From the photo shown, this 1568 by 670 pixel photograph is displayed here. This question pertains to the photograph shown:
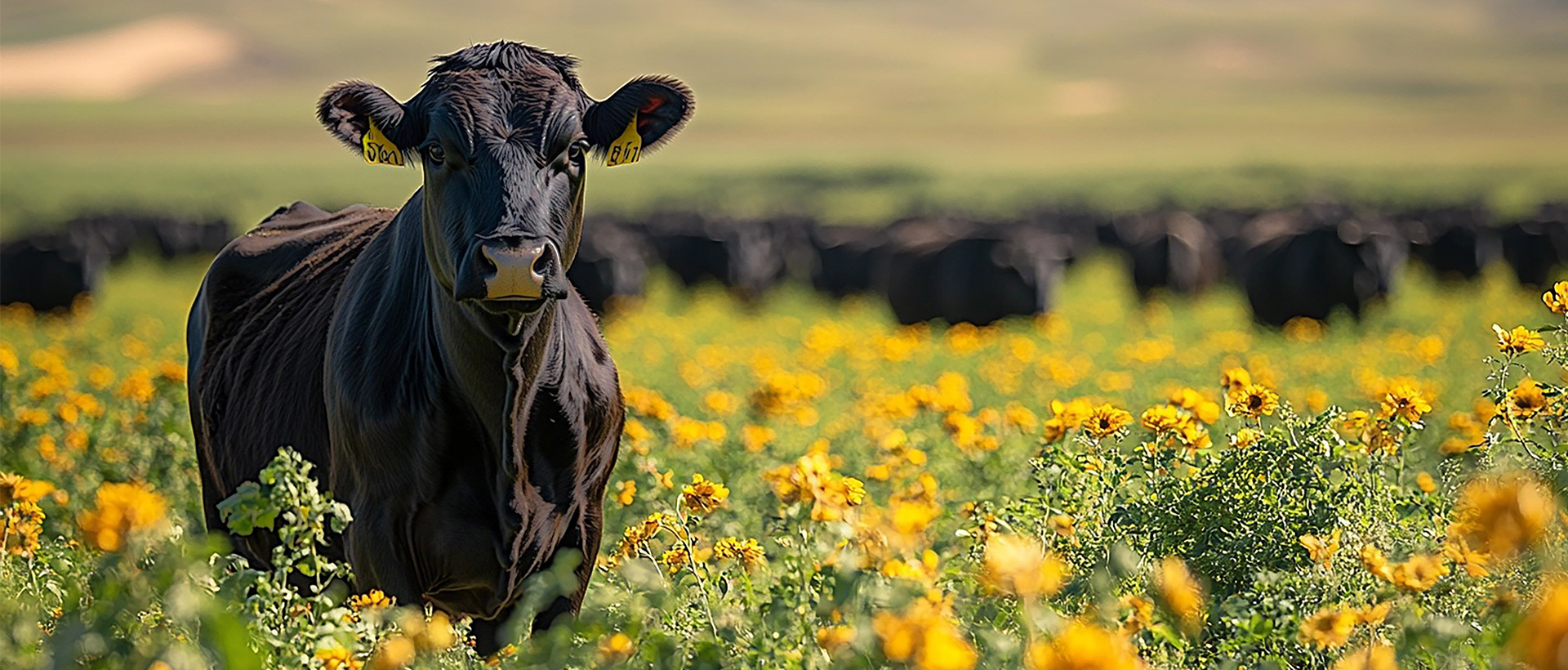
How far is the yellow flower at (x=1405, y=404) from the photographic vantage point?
4078 mm

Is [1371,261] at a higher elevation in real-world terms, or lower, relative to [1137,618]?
lower

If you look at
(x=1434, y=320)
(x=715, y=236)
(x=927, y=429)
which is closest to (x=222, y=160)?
(x=715, y=236)

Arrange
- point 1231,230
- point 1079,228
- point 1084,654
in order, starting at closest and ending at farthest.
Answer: point 1084,654 < point 1231,230 < point 1079,228

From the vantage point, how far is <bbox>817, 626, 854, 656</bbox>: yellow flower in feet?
9.12

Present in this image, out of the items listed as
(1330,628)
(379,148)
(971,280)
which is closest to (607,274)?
(971,280)

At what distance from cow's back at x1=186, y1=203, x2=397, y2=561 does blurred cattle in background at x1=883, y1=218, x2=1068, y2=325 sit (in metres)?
17.4

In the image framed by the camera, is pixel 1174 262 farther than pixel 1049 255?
Yes

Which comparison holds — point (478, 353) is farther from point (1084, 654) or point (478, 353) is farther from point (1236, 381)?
point (1084, 654)

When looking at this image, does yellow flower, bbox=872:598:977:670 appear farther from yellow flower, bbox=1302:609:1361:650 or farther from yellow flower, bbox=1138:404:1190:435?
yellow flower, bbox=1138:404:1190:435

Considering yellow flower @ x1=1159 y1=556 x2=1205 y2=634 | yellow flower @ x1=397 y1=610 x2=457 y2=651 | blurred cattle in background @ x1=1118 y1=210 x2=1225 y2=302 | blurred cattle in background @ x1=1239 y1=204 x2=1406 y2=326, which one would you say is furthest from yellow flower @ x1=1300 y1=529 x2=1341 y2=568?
blurred cattle in background @ x1=1118 y1=210 x2=1225 y2=302

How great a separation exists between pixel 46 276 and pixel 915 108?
401 feet

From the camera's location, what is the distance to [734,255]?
34875 mm

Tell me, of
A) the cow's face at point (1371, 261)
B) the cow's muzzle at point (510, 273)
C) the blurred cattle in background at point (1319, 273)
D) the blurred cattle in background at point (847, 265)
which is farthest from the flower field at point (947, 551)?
the blurred cattle in background at point (847, 265)

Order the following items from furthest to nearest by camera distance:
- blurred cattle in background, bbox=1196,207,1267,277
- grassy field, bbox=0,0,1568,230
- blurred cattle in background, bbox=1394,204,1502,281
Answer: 1. grassy field, bbox=0,0,1568,230
2. blurred cattle in background, bbox=1394,204,1502,281
3. blurred cattle in background, bbox=1196,207,1267,277
